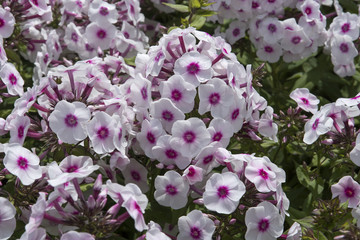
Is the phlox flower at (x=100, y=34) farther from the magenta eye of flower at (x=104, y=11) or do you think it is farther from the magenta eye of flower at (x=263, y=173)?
the magenta eye of flower at (x=263, y=173)

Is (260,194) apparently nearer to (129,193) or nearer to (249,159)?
(249,159)

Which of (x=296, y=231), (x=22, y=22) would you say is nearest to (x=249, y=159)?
(x=296, y=231)

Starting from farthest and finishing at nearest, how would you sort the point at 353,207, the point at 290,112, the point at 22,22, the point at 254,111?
1. the point at 22,22
2. the point at 290,112
3. the point at 254,111
4. the point at 353,207

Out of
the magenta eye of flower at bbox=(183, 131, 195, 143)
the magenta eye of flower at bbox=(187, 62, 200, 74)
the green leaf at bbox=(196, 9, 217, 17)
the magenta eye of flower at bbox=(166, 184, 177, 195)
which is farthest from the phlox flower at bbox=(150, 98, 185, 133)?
the green leaf at bbox=(196, 9, 217, 17)

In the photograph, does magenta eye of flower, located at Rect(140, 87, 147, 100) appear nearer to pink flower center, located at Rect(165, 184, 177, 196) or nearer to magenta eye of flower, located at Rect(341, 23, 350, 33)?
pink flower center, located at Rect(165, 184, 177, 196)

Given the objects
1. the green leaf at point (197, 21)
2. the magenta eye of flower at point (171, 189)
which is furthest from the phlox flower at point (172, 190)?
the green leaf at point (197, 21)

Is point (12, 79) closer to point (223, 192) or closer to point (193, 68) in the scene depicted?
point (193, 68)

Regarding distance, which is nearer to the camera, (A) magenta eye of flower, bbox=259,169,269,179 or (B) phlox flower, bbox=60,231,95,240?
(B) phlox flower, bbox=60,231,95,240
